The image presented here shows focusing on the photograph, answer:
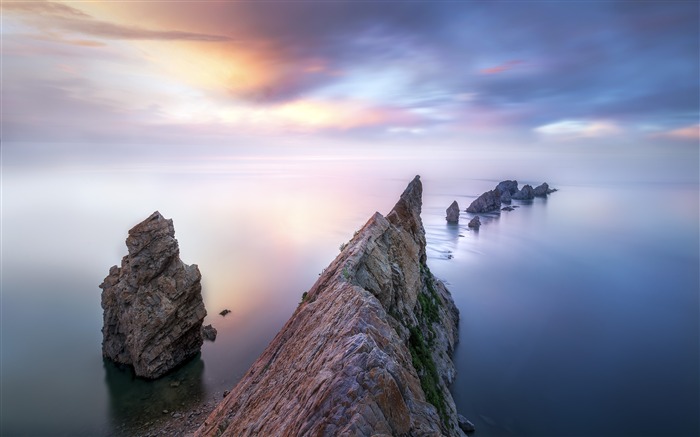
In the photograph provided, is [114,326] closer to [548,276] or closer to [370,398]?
[370,398]

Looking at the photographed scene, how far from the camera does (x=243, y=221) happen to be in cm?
10681

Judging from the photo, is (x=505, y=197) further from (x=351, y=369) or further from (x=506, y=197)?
(x=351, y=369)

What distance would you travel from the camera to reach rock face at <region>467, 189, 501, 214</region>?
125250mm

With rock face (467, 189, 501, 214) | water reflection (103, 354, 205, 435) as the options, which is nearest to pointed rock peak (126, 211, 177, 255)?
water reflection (103, 354, 205, 435)

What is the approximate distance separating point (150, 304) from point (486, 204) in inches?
4555

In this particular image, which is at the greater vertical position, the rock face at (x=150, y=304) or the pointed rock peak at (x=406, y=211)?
the pointed rock peak at (x=406, y=211)

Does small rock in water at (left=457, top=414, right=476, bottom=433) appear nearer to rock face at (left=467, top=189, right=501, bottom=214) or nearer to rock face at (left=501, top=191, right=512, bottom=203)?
rock face at (left=467, top=189, right=501, bottom=214)

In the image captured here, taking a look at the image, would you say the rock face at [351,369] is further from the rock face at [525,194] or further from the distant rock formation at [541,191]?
the distant rock formation at [541,191]

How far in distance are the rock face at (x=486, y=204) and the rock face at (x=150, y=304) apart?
108 m

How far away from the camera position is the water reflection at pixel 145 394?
2909 cm

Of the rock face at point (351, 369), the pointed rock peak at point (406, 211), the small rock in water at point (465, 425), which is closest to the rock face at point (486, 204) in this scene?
the pointed rock peak at point (406, 211)

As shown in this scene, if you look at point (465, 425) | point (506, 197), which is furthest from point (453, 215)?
point (465, 425)

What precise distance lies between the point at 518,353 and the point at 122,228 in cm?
9114

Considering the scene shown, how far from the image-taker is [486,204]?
126m
